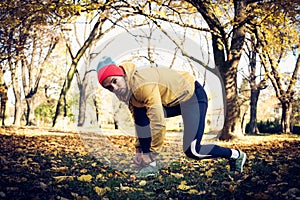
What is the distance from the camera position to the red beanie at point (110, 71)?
246cm

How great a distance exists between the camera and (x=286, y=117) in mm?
3910

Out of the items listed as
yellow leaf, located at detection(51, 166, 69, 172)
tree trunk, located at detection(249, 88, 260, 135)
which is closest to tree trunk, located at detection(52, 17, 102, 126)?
yellow leaf, located at detection(51, 166, 69, 172)

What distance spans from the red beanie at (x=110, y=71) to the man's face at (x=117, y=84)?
0.02 meters

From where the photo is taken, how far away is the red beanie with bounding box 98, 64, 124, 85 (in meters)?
2.46

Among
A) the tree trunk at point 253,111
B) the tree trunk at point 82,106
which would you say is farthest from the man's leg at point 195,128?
the tree trunk at point 82,106

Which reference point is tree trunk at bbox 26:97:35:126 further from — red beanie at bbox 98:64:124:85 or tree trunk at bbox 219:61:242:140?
tree trunk at bbox 219:61:242:140

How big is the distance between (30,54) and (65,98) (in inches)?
32.6

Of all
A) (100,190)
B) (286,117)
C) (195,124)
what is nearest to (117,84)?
(195,124)

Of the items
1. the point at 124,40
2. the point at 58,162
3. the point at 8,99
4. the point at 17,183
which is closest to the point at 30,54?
the point at 8,99

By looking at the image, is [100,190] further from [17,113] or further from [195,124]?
[17,113]

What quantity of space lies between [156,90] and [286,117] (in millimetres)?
2243

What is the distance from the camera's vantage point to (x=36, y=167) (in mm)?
2850

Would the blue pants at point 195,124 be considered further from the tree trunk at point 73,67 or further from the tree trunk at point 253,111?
the tree trunk at point 73,67

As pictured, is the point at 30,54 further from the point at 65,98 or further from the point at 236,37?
the point at 236,37
